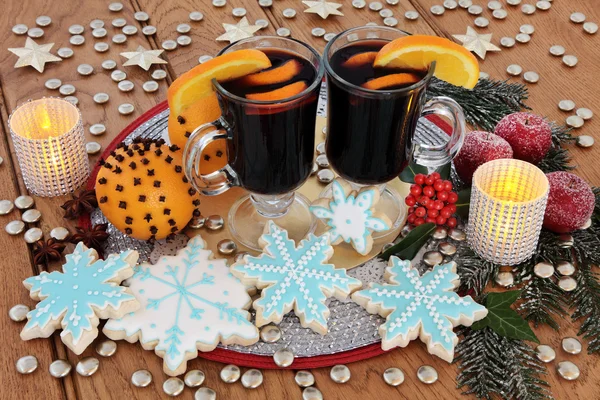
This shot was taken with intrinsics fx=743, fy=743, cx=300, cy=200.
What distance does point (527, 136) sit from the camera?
101 centimetres

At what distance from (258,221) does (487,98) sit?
0.43m

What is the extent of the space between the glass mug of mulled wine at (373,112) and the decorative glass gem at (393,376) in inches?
8.2

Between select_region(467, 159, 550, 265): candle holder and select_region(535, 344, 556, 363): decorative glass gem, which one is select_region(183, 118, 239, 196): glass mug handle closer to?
select_region(467, 159, 550, 265): candle holder

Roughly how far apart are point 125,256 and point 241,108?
227 millimetres

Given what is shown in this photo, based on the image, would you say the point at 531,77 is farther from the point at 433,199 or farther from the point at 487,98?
the point at 433,199

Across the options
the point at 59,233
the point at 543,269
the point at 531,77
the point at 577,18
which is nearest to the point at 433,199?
the point at 543,269

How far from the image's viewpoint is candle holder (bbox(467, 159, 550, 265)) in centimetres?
88

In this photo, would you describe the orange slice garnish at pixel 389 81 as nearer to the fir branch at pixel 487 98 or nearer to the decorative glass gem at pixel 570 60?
the fir branch at pixel 487 98

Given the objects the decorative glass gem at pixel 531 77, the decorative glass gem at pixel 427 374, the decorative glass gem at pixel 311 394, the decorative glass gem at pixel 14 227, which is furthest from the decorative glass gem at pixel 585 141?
the decorative glass gem at pixel 14 227

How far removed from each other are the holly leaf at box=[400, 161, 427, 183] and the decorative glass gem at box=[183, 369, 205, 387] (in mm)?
393

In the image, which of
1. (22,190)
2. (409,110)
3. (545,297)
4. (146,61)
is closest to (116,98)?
(146,61)

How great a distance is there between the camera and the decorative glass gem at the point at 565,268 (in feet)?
2.98

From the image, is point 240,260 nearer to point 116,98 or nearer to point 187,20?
point 116,98

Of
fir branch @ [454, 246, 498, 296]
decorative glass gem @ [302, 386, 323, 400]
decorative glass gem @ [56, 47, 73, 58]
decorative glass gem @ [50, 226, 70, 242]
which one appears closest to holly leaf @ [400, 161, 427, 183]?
fir branch @ [454, 246, 498, 296]
